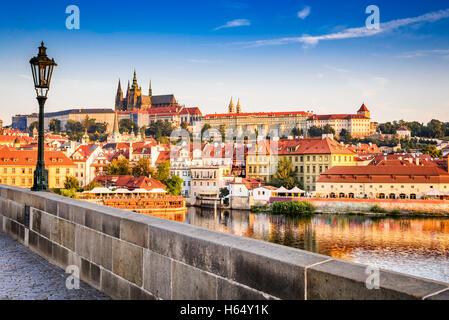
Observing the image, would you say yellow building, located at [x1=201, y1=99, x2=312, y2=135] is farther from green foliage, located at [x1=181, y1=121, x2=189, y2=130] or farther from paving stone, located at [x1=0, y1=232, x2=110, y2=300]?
paving stone, located at [x1=0, y1=232, x2=110, y2=300]

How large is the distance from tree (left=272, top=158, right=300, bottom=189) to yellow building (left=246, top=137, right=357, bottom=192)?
267cm

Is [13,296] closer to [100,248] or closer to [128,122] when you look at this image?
[100,248]

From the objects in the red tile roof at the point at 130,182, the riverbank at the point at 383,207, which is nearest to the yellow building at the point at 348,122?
the riverbank at the point at 383,207

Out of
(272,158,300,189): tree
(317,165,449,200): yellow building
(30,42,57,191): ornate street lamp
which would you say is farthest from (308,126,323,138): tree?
(30,42,57,191): ornate street lamp

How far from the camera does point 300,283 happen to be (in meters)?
3.03

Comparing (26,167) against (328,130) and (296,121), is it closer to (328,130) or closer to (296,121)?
(328,130)

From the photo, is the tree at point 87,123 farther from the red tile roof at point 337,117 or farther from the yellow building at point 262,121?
the red tile roof at point 337,117

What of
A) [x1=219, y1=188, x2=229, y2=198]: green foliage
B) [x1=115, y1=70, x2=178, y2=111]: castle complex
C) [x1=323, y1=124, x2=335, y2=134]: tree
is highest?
[x1=115, y1=70, x2=178, y2=111]: castle complex

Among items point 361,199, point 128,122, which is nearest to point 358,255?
point 361,199

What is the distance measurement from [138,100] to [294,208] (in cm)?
14063

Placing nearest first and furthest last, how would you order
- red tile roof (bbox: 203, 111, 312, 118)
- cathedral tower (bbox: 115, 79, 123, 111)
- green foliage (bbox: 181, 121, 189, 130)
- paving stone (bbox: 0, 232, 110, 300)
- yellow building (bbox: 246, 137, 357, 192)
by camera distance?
paving stone (bbox: 0, 232, 110, 300), yellow building (bbox: 246, 137, 357, 192), red tile roof (bbox: 203, 111, 312, 118), green foliage (bbox: 181, 121, 189, 130), cathedral tower (bbox: 115, 79, 123, 111)

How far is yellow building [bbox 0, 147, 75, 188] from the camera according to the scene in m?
63.0

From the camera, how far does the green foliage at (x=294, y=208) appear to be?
59562 millimetres
